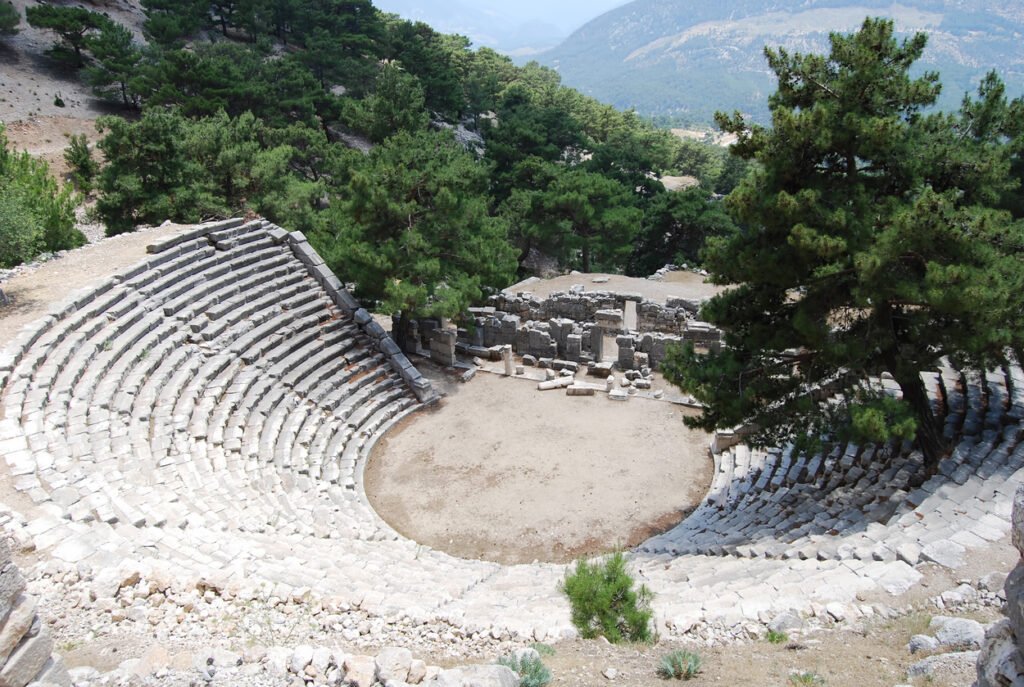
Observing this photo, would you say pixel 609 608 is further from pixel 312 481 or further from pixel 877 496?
pixel 312 481

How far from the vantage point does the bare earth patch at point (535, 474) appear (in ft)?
44.1

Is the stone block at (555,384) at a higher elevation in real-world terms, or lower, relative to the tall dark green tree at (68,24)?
lower

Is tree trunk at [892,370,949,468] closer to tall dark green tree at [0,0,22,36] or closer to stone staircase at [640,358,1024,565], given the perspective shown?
stone staircase at [640,358,1024,565]

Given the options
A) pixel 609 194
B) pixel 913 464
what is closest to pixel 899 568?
pixel 913 464

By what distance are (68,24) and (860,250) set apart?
4908 centimetres

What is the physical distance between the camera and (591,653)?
6.54m

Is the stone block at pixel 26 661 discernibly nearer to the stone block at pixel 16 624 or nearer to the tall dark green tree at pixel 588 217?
the stone block at pixel 16 624

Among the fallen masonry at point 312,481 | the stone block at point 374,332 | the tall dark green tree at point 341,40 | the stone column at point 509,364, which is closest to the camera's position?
the fallen masonry at point 312,481

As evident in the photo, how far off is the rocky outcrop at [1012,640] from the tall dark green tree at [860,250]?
5.56m

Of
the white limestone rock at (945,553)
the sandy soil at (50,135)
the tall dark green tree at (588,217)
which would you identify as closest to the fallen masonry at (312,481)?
the white limestone rock at (945,553)

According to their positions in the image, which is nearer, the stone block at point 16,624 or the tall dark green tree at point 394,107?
the stone block at point 16,624

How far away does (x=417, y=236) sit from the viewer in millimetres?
18172

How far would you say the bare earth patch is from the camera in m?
13.5

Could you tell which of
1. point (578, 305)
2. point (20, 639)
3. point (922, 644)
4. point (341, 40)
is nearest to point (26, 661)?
point (20, 639)
